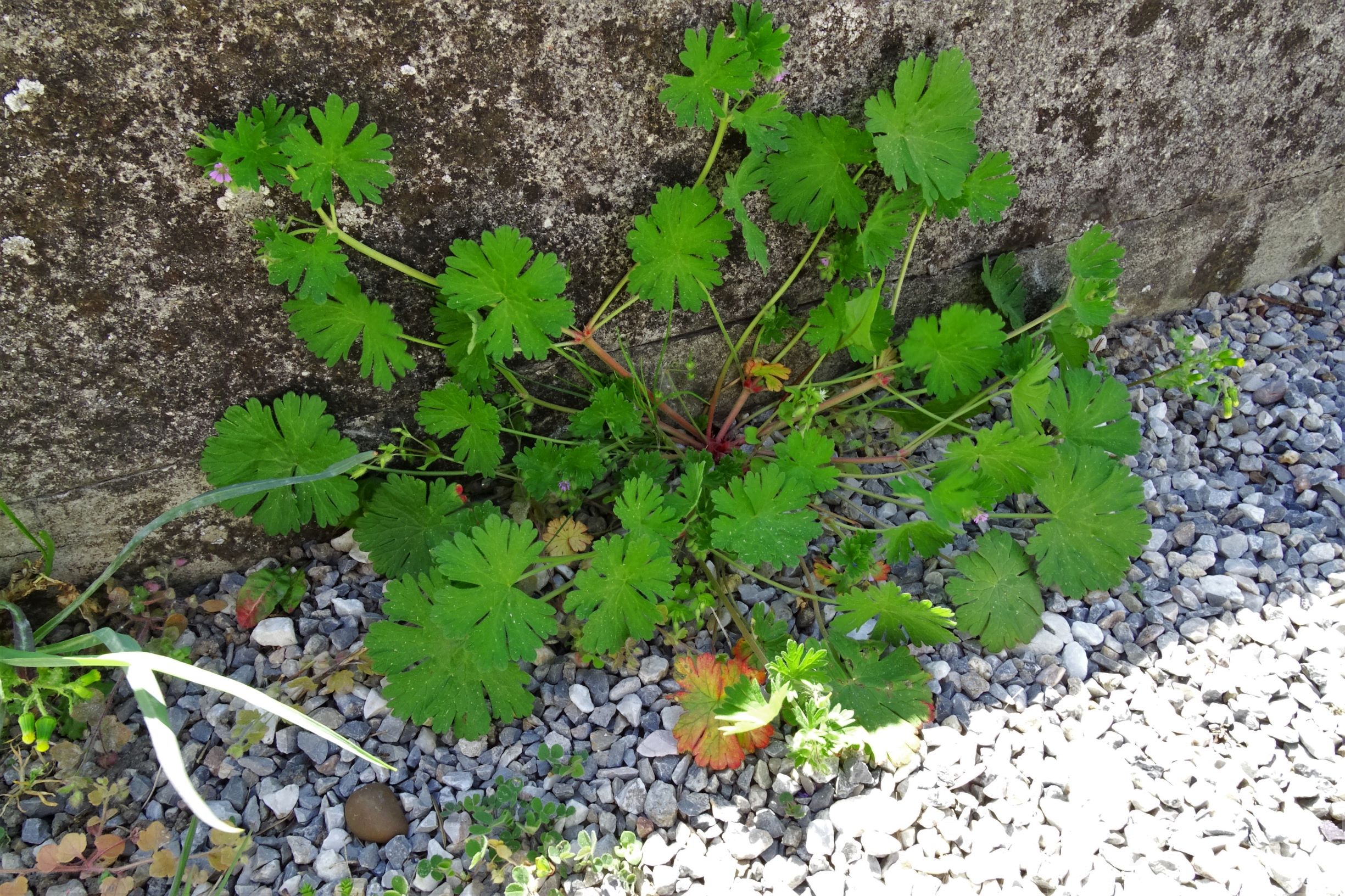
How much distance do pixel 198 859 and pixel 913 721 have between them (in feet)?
4.81

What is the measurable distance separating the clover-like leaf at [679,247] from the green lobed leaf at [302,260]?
1.97ft

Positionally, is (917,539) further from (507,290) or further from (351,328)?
(351,328)

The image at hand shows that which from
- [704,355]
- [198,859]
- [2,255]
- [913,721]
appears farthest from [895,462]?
[2,255]

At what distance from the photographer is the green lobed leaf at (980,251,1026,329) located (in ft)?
7.82

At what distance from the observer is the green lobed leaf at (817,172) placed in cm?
195

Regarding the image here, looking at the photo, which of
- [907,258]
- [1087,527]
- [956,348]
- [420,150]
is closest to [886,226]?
[907,258]

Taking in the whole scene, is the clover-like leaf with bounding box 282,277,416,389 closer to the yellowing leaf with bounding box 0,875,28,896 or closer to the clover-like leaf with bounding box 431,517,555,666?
the clover-like leaf with bounding box 431,517,555,666

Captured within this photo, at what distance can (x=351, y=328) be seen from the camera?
188 centimetres

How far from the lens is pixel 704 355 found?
93.0 inches

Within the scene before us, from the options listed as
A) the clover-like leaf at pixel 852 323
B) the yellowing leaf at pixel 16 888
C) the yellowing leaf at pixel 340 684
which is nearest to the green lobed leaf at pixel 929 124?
the clover-like leaf at pixel 852 323

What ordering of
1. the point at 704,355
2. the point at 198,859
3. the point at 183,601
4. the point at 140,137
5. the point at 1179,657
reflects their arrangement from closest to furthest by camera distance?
1. the point at 140,137
2. the point at 198,859
3. the point at 1179,657
4. the point at 183,601
5. the point at 704,355

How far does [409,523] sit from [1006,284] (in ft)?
5.51

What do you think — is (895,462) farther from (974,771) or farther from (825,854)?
(825,854)

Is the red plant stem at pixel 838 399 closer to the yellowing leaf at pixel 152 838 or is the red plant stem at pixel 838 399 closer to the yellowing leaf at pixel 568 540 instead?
the yellowing leaf at pixel 568 540
